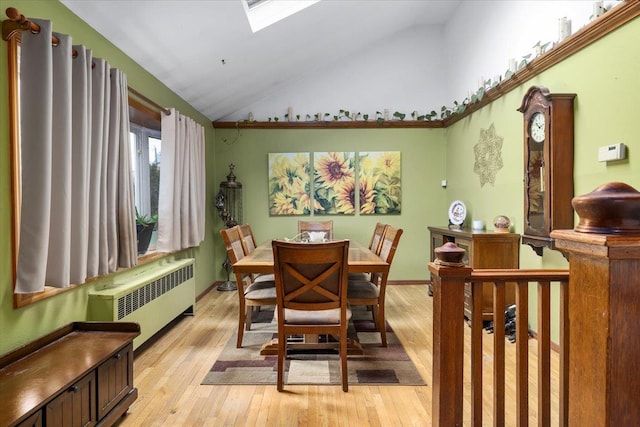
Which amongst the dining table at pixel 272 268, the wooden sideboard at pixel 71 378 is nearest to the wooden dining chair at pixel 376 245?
the dining table at pixel 272 268

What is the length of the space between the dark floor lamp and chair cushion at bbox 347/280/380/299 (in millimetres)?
2372

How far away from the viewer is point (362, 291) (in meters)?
3.01

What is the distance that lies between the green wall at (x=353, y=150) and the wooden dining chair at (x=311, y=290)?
3.05 meters

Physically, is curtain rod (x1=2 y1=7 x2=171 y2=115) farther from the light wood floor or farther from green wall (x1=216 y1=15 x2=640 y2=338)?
green wall (x1=216 y1=15 x2=640 y2=338)

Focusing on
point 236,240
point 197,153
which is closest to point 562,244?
point 236,240

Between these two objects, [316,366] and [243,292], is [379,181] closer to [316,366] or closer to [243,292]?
[243,292]

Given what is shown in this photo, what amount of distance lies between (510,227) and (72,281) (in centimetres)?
346

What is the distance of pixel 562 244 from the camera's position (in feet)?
2.95

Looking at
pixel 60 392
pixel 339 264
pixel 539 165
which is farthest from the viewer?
pixel 539 165

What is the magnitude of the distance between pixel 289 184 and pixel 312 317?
10.5 ft

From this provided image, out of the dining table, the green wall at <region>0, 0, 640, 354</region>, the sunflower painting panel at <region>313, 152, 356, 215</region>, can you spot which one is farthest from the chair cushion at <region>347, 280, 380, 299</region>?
the sunflower painting panel at <region>313, 152, 356, 215</region>

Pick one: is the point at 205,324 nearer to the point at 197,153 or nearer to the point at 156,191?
the point at 156,191

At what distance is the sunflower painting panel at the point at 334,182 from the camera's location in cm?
534

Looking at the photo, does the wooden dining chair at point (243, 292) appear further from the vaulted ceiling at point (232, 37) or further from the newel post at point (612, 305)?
the newel post at point (612, 305)
